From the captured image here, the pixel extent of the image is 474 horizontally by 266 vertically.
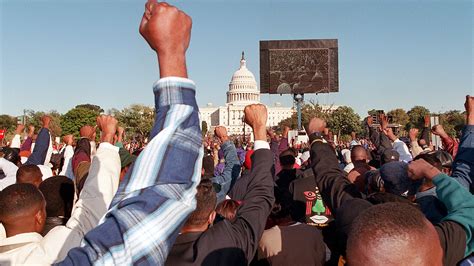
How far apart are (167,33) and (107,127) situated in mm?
1961

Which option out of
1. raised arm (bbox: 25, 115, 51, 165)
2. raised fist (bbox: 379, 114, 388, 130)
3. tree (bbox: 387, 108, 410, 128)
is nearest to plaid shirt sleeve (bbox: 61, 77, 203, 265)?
raised arm (bbox: 25, 115, 51, 165)

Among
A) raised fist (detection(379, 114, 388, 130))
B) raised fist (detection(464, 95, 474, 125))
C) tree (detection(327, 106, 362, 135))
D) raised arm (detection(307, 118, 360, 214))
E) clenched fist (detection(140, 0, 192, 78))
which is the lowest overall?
tree (detection(327, 106, 362, 135))

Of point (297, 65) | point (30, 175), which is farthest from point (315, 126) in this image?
point (297, 65)

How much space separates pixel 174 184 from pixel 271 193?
6.10 feet

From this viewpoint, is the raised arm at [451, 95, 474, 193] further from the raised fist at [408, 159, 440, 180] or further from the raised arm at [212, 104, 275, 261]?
the raised arm at [212, 104, 275, 261]

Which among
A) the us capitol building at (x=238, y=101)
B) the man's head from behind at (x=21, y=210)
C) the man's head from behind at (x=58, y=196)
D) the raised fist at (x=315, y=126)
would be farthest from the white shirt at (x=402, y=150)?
the us capitol building at (x=238, y=101)

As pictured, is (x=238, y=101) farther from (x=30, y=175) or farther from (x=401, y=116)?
(x=30, y=175)

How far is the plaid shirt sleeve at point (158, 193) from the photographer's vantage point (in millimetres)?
1267

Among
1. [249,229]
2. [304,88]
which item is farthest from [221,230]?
[304,88]

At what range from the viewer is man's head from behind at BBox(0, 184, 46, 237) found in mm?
2715

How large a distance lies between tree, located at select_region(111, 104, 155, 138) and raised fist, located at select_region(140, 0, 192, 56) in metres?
84.2

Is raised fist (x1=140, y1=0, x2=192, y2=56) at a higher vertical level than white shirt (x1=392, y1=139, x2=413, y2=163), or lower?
higher

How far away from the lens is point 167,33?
135 cm

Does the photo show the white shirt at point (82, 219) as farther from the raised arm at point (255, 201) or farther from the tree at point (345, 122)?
the tree at point (345, 122)
